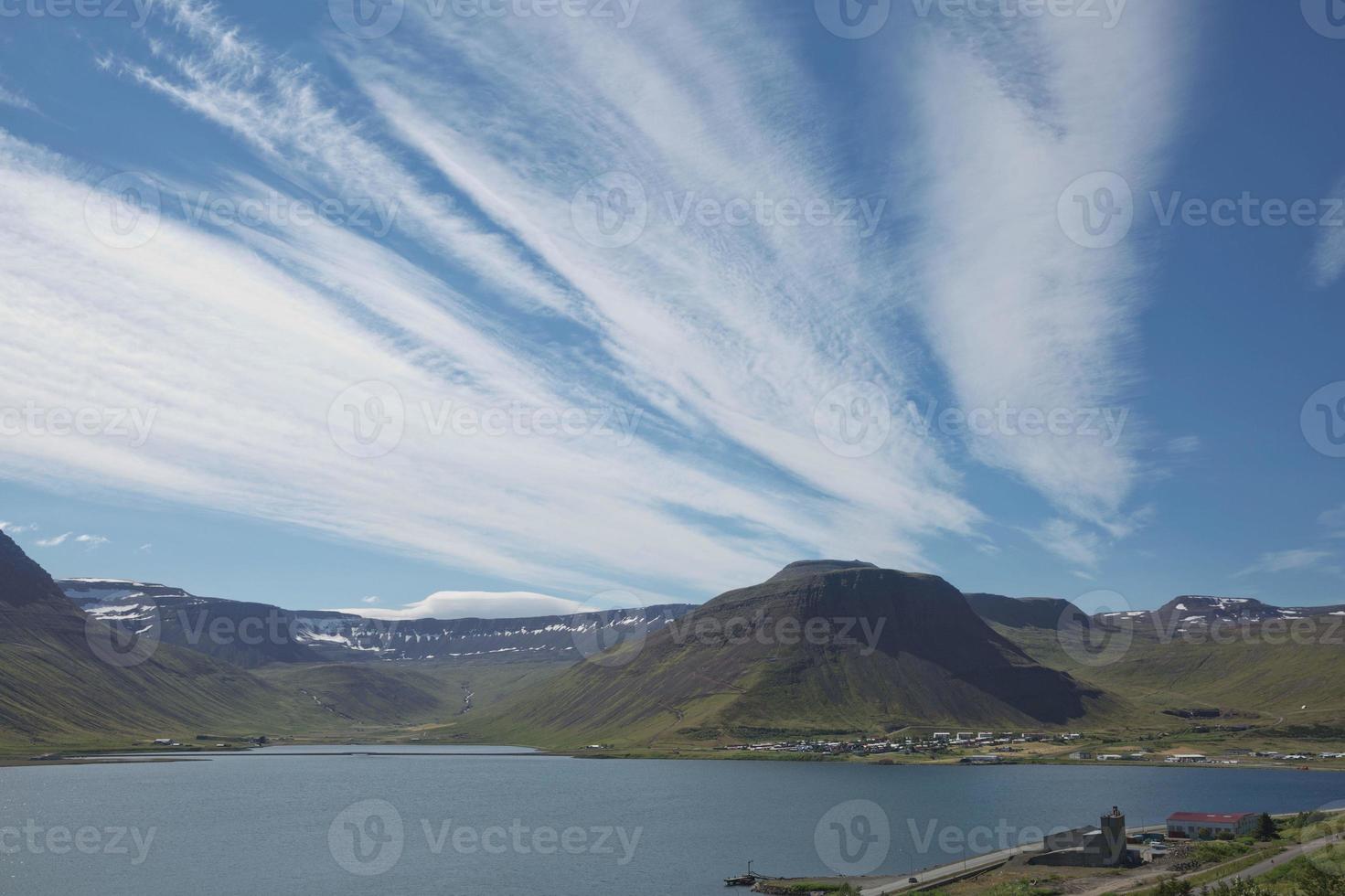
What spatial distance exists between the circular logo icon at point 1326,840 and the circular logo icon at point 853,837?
39.8 m

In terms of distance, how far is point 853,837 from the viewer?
119 metres

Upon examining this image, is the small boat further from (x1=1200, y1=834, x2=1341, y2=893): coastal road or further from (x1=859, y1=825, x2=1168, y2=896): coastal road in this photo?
(x1=1200, y1=834, x2=1341, y2=893): coastal road

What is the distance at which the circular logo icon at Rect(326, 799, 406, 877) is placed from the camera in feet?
344

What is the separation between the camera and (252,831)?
12938 centimetres

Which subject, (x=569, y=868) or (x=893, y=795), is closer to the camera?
(x=569, y=868)

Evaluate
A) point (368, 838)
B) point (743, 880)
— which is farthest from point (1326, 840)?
point (368, 838)

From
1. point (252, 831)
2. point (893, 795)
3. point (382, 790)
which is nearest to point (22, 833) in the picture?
point (252, 831)

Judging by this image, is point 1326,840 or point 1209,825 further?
point 1209,825

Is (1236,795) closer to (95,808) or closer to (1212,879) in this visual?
(1212,879)

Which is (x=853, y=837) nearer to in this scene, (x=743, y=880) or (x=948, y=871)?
(x=948, y=871)

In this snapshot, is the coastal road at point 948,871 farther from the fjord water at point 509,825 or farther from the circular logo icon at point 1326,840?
the circular logo icon at point 1326,840

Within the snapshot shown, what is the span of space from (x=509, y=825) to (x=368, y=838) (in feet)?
67.4

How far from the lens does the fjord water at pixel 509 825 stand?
96250 mm

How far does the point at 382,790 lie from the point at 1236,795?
161 metres
